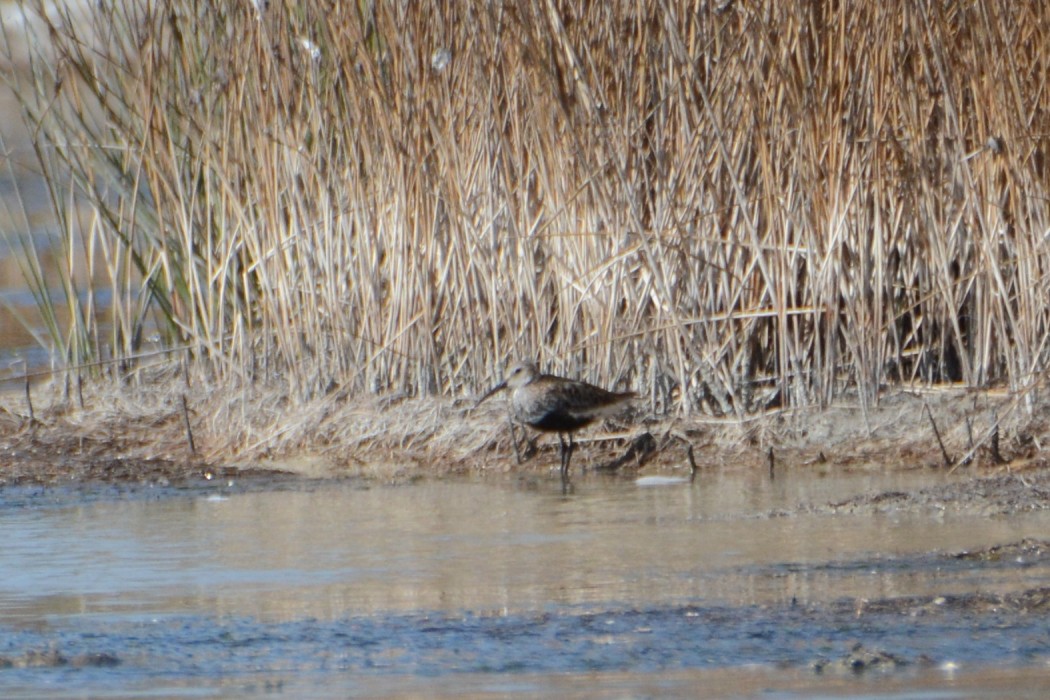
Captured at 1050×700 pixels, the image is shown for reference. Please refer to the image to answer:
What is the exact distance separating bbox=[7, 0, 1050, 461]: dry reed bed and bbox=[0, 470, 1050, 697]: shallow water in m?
0.78

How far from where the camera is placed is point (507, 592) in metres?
5.01

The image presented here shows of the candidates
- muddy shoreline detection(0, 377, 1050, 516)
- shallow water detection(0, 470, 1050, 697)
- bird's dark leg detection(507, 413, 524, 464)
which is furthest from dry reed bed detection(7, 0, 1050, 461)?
shallow water detection(0, 470, 1050, 697)

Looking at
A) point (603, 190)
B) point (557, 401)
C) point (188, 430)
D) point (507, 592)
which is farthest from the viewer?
point (188, 430)

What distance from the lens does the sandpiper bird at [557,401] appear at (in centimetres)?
725

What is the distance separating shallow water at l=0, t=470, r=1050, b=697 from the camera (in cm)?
404

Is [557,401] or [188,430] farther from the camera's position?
[188,430]

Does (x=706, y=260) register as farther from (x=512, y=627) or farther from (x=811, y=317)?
(x=512, y=627)

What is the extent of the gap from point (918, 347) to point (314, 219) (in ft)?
9.02

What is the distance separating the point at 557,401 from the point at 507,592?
2287 millimetres

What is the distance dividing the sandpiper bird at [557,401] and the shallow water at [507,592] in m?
0.38

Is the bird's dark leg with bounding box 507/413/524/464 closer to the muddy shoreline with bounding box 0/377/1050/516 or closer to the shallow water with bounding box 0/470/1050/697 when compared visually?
the muddy shoreline with bounding box 0/377/1050/516

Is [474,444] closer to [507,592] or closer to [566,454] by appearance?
[566,454]

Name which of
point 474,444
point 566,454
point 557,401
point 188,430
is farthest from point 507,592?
point 188,430

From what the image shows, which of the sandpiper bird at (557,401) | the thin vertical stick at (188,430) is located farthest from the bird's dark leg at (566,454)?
the thin vertical stick at (188,430)
